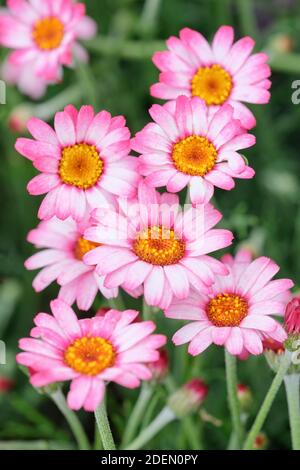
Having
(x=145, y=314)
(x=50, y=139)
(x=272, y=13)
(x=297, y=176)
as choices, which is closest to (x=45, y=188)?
(x=50, y=139)

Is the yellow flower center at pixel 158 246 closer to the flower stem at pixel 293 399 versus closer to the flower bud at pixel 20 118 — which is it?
the flower stem at pixel 293 399

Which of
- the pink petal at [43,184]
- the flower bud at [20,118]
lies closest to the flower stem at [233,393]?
the pink petal at [43,184]

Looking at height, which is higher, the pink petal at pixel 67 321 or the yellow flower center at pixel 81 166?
the yellow flower center at pixel 81 166

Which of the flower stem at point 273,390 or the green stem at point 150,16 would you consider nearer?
the flower stem at point 273,390

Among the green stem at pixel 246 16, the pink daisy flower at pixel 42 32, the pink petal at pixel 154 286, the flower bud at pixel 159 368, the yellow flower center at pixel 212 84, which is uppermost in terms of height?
the green stem at pixel 246 16

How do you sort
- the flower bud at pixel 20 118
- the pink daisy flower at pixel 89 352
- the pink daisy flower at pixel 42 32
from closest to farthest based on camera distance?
1. the pink daisy flower at pixel 89 352
2. the pink daisy flower at pixel 42 32
3. the flower bud at pixel 20 118

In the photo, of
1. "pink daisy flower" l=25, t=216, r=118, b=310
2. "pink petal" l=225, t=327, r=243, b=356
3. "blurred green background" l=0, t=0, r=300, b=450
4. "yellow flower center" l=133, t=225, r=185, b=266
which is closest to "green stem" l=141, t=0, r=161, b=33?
"blurred green background" l=0, t=0, r=300, b=450
